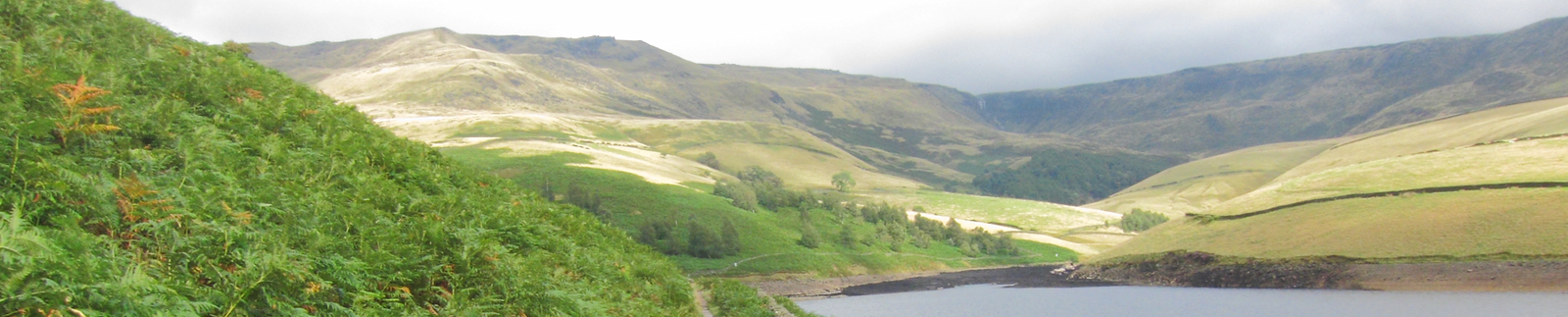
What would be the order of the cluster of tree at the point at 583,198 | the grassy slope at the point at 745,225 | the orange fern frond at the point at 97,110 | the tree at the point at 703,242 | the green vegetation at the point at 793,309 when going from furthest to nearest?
the cluster of tree at the point at 583,198 < the grassy slope at the point at 745,225 < the tree at the point at 703,242 < the green vegetation at the point at 793,309 < the orange fern frond at the point at 97,110

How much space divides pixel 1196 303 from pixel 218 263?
87957 mm

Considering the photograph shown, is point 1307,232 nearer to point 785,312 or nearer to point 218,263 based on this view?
point 785,312

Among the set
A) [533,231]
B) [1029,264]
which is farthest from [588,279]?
[1029,264]

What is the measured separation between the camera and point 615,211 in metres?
122

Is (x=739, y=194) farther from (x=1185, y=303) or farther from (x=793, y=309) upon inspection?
(x=793, y=309)

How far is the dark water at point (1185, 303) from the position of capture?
65250 millimetres

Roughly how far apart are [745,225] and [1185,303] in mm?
64918

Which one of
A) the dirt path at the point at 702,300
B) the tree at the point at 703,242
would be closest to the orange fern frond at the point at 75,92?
the dirt path at the point at 702,300

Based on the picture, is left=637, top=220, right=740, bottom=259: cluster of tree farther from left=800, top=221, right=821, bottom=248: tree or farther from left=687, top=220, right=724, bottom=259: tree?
left=800, top=221, right=821, bottom=248: tree

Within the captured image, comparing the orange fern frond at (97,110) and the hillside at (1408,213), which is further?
the hillside at (1408,213)

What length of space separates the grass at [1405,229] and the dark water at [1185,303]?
7634 millimetres

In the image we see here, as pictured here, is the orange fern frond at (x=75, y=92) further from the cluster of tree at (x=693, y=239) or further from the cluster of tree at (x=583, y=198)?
the cluster of tree at (x=583, y=198)

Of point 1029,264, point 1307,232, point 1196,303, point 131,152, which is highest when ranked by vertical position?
point 131,152

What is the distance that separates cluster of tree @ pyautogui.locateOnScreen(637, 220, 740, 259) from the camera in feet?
370
